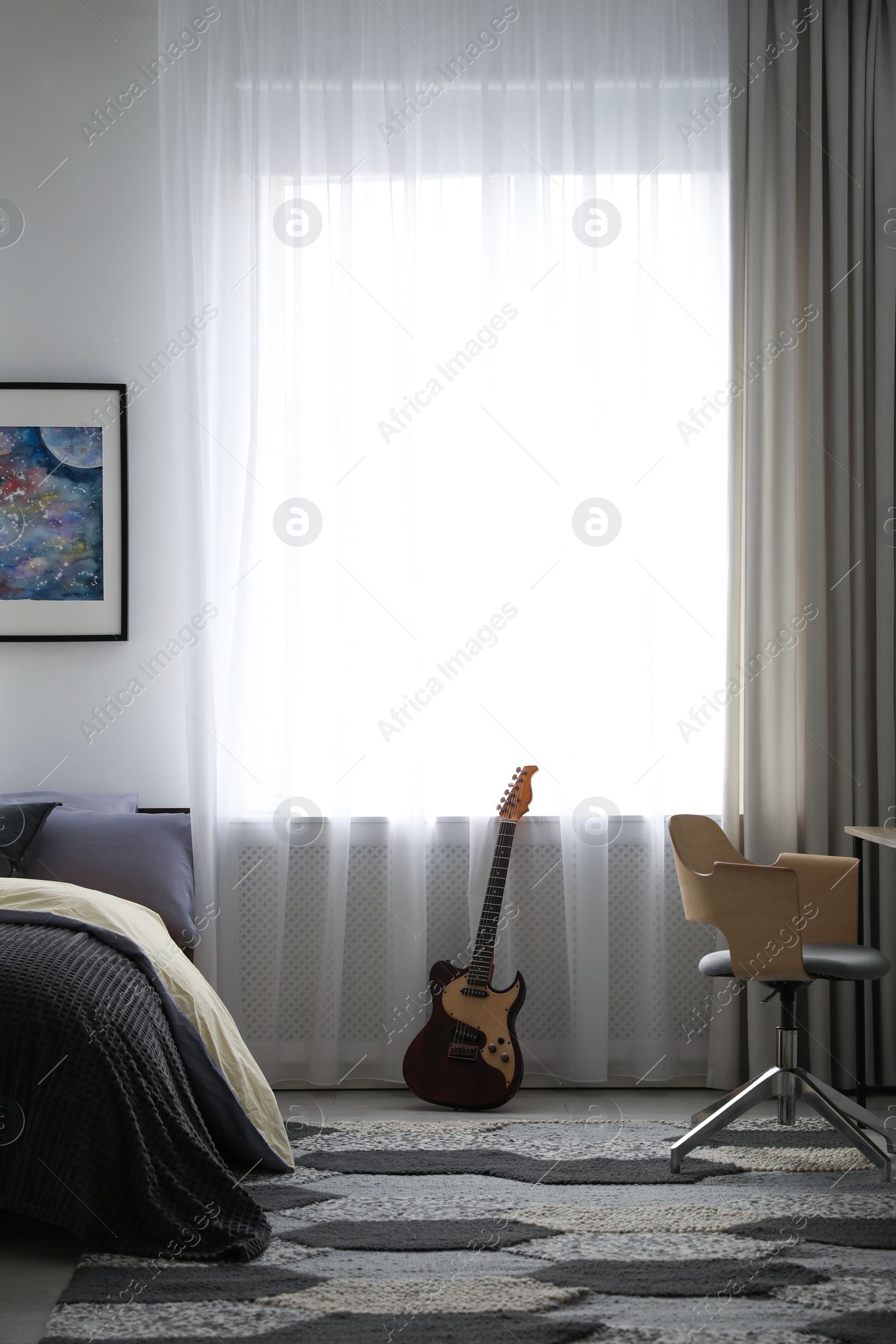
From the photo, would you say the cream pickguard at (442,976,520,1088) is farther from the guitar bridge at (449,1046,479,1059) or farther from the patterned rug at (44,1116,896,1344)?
the patterned rug at (44,1116,896,1344)

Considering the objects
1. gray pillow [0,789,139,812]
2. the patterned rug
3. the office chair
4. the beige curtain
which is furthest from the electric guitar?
gray pillow [0,789,139,812]

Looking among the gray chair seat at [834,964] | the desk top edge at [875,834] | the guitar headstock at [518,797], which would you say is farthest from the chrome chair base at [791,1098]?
the guitar headstock at [518,797]

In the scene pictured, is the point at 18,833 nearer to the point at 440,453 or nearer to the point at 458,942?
the point at 458,942

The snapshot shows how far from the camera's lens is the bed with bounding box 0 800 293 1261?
2.01 meters

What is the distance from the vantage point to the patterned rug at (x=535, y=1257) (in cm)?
179

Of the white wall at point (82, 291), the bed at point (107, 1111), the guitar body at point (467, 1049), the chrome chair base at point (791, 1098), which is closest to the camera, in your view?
the bed at point (107, 1111)

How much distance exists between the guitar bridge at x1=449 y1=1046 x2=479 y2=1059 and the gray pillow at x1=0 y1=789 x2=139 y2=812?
1.30 meters

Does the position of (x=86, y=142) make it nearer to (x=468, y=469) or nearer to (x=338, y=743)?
(x=468, y=469)

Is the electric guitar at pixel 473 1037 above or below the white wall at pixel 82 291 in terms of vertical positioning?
below

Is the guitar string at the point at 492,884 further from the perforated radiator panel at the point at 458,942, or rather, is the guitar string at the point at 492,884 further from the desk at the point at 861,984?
the desk at the point at 861,984

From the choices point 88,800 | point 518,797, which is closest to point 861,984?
point 518,797

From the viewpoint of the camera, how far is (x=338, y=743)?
3312 millimetres

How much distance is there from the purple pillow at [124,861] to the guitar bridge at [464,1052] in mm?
842

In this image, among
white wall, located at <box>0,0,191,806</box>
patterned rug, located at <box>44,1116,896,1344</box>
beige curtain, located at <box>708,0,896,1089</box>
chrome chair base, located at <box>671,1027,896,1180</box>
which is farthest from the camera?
white wall, located at <box>0,0,191,806</box>
